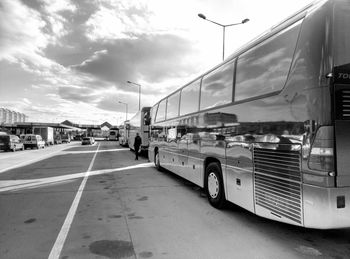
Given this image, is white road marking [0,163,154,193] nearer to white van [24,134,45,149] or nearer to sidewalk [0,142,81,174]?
sidewalk [0,142,81,174]

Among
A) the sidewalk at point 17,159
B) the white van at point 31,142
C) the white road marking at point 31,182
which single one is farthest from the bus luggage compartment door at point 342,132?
the white van at point 31,142

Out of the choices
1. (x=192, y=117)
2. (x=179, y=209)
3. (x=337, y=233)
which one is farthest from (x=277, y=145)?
(x=192, y=117)

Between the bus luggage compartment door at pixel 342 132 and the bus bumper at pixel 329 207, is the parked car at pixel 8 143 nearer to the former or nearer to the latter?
the bus bumper at pixel 329 207

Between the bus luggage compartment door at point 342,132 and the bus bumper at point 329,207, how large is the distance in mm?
146

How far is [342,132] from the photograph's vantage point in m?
3.58

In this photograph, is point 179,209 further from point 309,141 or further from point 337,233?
point 309,141

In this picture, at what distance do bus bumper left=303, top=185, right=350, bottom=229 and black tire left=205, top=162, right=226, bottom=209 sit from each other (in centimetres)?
265

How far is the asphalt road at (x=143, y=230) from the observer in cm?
415

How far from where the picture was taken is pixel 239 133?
5477 millimetres

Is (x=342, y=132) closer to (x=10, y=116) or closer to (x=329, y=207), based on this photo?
(x=329, y=207)

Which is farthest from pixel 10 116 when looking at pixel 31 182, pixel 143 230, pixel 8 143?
pixel 143 230

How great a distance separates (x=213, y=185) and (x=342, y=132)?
3.51 meters

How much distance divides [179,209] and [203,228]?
1.38 meters

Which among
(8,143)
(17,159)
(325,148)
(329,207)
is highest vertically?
(325,148)
